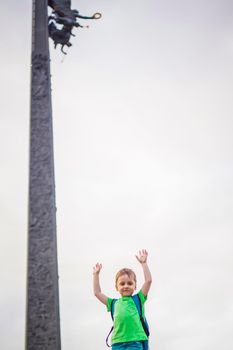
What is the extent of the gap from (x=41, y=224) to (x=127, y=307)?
1.66 m

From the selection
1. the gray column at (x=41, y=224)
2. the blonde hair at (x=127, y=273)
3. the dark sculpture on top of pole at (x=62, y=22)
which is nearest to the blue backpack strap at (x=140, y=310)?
the blonde hair at (x=127, y=273)

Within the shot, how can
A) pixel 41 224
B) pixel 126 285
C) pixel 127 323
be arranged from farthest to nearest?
1. pixel 126 285
2. pixel 127 323
3. pixel 41 224

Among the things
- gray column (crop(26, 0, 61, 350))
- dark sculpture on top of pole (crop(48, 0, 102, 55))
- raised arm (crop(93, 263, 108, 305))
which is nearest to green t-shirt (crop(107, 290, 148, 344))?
raised arm (crop(93, 263, 108, 305))

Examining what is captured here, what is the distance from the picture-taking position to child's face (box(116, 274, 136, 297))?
423cm

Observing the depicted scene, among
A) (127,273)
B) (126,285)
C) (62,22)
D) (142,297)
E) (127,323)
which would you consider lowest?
(127,323)

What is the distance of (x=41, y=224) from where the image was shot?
293cm

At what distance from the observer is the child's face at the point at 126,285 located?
4227 mm

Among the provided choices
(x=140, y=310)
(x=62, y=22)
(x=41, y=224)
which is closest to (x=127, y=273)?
(x=140, y=310)

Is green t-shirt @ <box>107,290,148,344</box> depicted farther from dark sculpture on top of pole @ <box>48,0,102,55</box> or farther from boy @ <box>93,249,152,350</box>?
dark sculpture on top of pole @ <box>48,0,102,55</box>

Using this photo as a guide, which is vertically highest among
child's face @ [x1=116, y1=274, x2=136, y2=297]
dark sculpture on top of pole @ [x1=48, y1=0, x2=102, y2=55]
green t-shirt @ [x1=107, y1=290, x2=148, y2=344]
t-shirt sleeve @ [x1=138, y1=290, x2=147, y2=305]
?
dark sculpture on top of pole @ [x1=48, y1=0, x2=102, y2=55]

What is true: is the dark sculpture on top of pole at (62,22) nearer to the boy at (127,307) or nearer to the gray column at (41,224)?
the gray column at (41,224)

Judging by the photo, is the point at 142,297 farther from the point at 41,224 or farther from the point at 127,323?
the point at 41,224

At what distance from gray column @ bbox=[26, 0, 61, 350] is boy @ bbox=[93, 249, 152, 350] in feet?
4.64

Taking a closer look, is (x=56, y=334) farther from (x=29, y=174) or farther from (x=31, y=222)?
(x=29, y=174)
